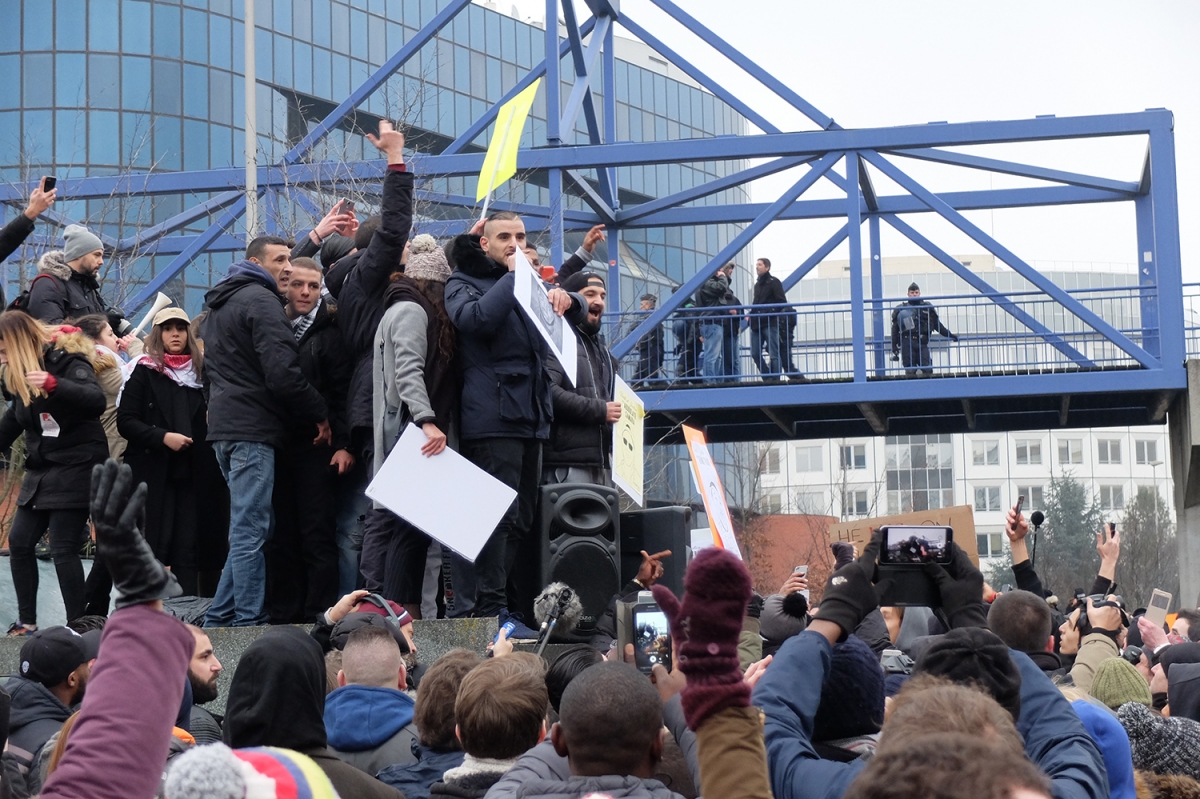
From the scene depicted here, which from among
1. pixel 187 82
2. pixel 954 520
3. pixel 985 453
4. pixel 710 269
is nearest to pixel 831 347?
pixel 710 269

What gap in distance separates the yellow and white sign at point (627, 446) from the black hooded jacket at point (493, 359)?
0.51m

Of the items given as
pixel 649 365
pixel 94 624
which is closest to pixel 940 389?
pixel 649 365

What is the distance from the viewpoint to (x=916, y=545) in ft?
11.4

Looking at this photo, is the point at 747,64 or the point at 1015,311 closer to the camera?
the point at 1015,311

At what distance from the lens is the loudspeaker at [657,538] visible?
7.55 metres

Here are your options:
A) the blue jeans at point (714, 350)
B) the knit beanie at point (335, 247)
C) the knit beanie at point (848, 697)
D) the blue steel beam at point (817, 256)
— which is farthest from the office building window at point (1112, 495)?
the knit beanie at point (848, 697)

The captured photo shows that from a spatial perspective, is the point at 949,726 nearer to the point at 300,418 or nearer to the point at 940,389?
the point at 300,418

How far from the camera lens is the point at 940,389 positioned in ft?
58.6

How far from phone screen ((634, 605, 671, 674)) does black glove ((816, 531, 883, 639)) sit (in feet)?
5.64

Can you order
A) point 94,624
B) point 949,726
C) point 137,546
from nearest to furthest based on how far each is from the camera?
point 137,546
point 949,726
point 94,624

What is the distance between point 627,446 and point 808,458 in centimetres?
9085

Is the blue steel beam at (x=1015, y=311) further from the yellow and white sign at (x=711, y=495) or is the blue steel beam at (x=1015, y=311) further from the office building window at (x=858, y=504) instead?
the office building window at (x=858, y=504)

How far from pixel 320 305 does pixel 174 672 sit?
5476mm

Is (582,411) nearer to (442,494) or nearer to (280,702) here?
(442,494)
